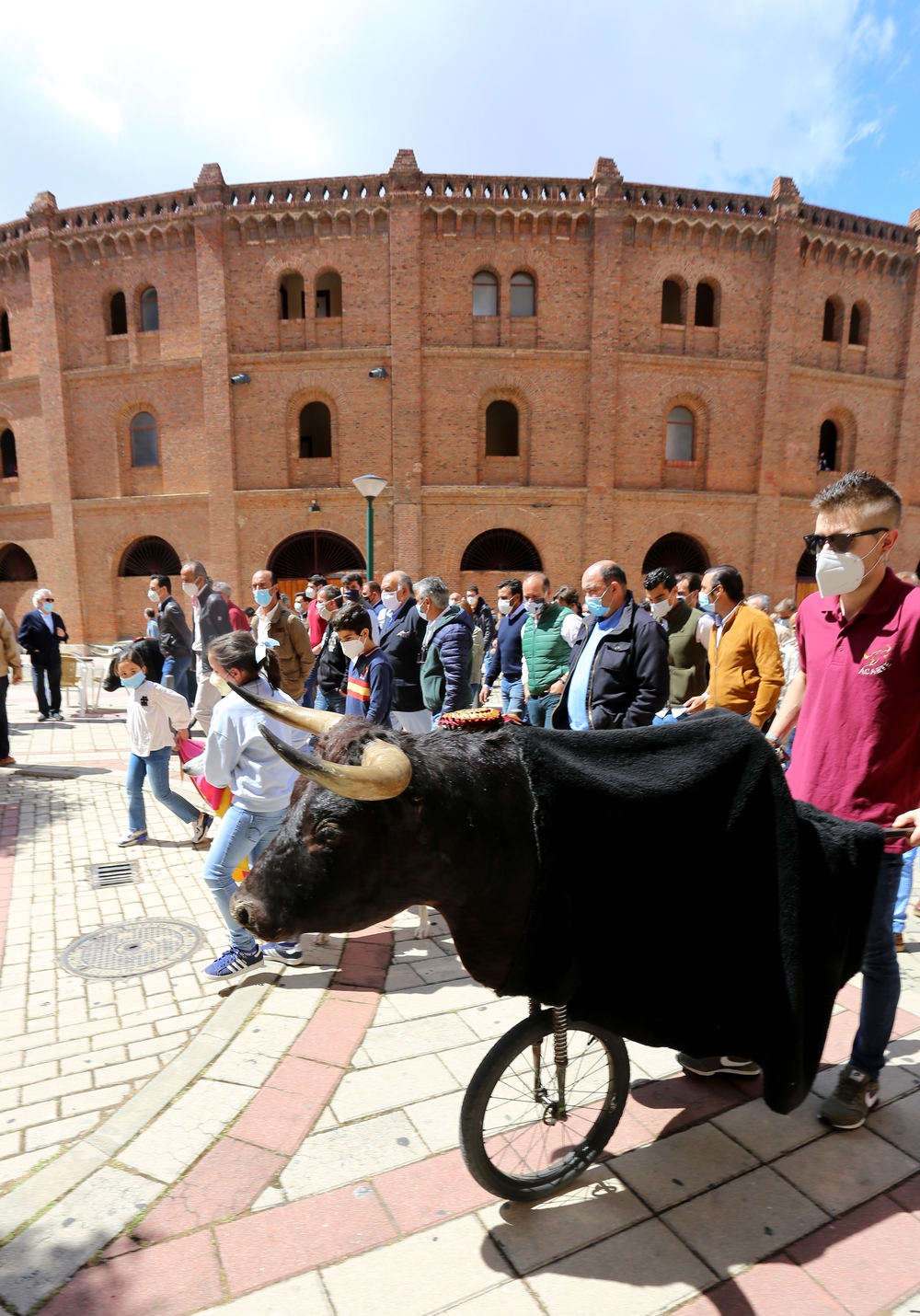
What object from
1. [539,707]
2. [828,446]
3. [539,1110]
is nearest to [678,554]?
[828,446]

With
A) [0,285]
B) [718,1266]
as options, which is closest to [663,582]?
[718,1266]

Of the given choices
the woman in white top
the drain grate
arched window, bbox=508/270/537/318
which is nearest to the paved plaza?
the drain grate

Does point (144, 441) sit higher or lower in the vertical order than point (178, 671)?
higher

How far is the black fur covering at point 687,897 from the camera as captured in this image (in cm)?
204

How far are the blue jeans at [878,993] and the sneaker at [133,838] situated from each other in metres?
5.68

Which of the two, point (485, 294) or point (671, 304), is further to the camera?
point (671, 304)

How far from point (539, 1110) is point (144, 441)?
22.5m

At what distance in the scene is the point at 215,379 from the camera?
19.7 m

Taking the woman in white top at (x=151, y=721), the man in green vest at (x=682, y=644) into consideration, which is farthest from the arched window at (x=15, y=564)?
the man in green vest at (x=682, y=644)

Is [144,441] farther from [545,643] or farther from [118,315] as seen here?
[545,643]

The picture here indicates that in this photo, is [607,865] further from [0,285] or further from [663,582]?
[0,285]

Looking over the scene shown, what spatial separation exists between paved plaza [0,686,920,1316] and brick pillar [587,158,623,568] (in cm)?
1705

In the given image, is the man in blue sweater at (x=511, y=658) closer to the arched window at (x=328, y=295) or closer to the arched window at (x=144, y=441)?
the arched window at (x=328, y=295)

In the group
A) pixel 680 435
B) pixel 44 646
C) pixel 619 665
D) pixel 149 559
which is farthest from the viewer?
pixel 149 559
